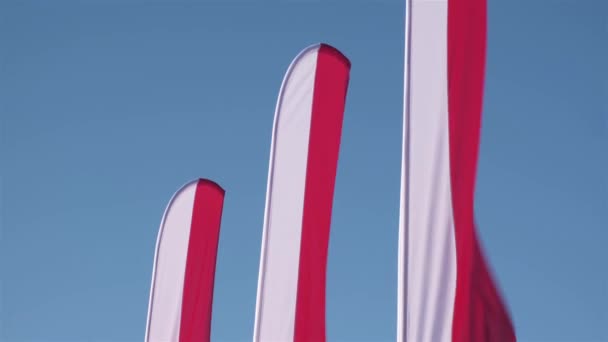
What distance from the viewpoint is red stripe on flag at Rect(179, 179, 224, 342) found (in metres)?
16.5

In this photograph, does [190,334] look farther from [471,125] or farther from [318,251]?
[471,125]

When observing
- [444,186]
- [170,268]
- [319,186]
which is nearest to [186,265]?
[170,268]


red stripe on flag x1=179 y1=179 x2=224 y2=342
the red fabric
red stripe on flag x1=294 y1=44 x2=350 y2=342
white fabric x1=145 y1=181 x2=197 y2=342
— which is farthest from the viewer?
white fabric x1=145 y1=181 x2=197 y2=342

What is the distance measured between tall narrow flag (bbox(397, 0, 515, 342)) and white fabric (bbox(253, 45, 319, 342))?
2.94 metres

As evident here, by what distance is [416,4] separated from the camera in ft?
36.8

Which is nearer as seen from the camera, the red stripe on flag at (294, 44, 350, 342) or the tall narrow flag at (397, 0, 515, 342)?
the tall narrow flag at (397, 0, 515, 342)

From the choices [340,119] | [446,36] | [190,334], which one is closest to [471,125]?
[446,36]

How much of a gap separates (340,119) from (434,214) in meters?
3.56

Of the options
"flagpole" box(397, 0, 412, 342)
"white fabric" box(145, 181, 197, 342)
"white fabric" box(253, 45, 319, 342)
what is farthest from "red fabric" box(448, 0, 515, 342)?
"white fabric" box(145, 181, 197, 342)

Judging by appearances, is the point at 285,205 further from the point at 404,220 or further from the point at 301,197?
the point at 404,220

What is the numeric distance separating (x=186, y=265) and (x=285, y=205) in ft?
12.5

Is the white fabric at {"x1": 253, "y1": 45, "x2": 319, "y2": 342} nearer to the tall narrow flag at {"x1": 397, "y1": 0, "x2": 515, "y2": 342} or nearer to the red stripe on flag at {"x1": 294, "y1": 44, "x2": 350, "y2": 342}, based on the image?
the red stripe on flag at {"x1": 294, "y1": 44, "x2": 350, "y2": 342}

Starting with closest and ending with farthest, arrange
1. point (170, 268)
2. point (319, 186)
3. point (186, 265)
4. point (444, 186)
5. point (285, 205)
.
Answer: point (444, 186)
point (319, 186)
point (285, 205)
point (186, 265)
point (170, 268)

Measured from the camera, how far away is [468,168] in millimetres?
10336
